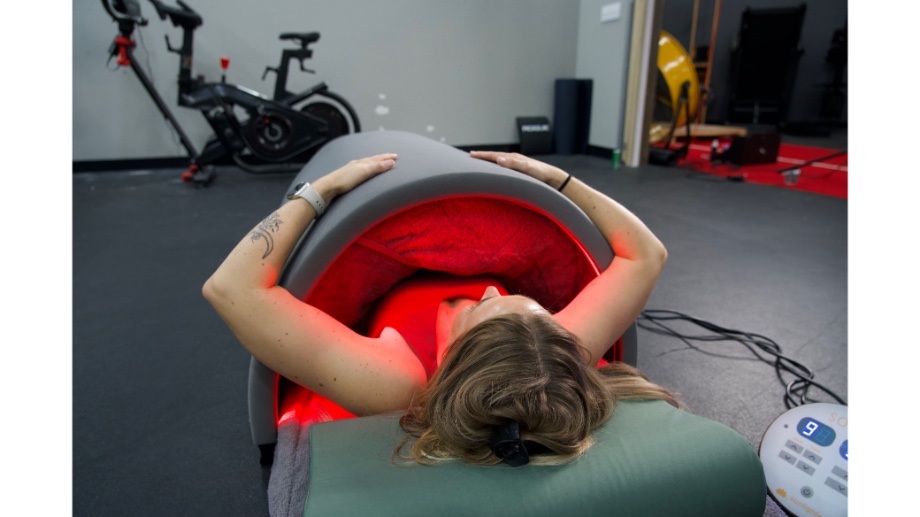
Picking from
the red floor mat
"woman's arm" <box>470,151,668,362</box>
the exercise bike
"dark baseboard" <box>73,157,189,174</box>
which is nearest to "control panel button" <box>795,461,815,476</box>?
"woman's arm" <box>470,151,668,362</box>

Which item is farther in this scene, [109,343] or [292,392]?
[109,343]

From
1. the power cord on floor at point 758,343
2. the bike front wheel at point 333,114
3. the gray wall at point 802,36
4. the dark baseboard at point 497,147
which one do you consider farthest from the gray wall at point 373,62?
the power cord on floor at point 758,343

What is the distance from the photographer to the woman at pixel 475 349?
0.75m

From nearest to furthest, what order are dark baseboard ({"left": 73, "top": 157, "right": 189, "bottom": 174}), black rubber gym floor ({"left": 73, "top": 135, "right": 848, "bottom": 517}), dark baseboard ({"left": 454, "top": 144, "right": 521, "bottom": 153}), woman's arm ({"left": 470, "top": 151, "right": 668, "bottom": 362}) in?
woman's arm ({"left": 470, "top": 151, "right": 668, "bottom": 362}) → black rubber gym floor ({"left": 73, "top": 135, "right": 848, "bottom": 517}) → dark baseboard ({"left": 73, "top": 157, "right": 189, "bottom": 174}) → dark baseboard ({"left": 454, "top": 144, "right": 521, "bottom": 153})

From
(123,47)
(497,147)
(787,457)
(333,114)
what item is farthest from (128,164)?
(787,457)

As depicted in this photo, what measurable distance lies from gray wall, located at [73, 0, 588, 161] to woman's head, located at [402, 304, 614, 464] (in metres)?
4.40

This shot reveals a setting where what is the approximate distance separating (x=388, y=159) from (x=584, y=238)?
45 cm

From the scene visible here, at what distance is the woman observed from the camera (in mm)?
750

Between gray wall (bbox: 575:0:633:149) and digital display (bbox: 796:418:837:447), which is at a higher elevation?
gray wall (bbox: 575:0:633:149)

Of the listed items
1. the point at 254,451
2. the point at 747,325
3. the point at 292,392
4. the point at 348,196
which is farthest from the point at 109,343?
the point at 747,325

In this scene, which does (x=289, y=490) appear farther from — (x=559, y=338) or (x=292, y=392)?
(x=559, y=338)

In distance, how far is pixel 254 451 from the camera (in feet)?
4.05

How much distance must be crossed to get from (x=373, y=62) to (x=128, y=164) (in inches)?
87.7

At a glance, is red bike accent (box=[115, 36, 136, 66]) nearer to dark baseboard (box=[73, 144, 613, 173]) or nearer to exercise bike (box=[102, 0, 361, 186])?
exercise bike (box=[102, 0, 361, 186])
